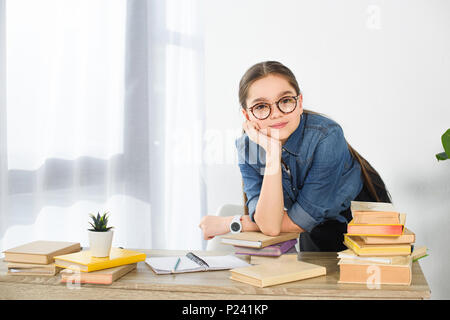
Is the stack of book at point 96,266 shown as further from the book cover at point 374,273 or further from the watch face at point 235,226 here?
the book cover at point 374,273

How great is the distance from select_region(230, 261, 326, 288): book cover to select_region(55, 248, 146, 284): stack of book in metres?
0.28

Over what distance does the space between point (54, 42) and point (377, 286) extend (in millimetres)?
1751

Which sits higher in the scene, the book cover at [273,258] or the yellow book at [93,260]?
the yellow book at [93,260]

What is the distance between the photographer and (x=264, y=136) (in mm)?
1510

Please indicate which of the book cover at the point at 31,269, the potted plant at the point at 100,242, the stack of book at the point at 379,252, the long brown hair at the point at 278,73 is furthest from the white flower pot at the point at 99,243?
the long brown hair at the point at 278,73

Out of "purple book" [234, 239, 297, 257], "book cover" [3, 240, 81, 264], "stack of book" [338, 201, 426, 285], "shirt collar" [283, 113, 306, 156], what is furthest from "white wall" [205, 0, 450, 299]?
"book cover" [3, 240, 81, 264]

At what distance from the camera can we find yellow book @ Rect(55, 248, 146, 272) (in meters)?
1.12

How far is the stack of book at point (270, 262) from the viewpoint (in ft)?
3.50

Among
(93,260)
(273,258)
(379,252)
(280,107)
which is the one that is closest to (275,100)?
(280,107)

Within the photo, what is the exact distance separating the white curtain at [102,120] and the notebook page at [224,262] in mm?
988

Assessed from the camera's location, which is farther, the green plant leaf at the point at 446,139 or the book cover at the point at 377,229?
the green plant leaf at the point at 446,139
